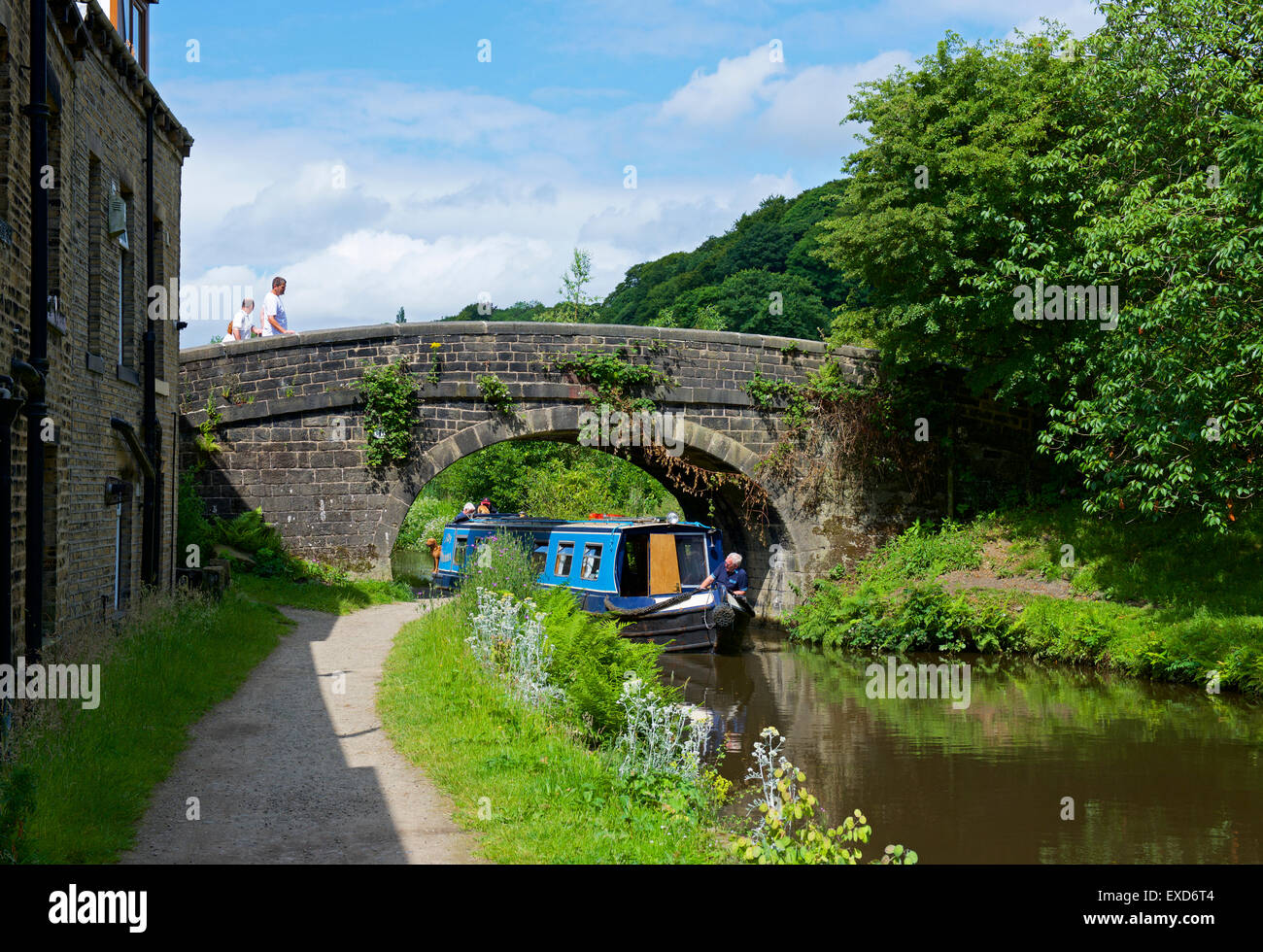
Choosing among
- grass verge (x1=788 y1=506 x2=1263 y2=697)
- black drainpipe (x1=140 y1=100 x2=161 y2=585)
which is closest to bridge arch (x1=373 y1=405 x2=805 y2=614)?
grass verge (x1=788 y1=506 x2=1263 y2=697)

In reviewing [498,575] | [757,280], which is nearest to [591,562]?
[498,575]

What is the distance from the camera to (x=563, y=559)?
14.4m

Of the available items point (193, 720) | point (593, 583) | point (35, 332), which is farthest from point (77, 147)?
point (593, 583)

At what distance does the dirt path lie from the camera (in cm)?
431

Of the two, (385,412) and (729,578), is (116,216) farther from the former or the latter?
(729,578)

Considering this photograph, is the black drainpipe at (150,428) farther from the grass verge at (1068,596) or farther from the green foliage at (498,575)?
the grass verge at (1068,596)

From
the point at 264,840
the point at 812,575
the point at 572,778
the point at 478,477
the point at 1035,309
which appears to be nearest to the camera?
the point at 264,840

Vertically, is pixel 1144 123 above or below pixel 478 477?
above

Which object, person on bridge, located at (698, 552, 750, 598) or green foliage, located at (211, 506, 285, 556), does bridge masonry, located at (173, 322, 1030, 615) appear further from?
person on bridge, located at (698, 552, 750, 598)

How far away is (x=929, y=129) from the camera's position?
47.1ft

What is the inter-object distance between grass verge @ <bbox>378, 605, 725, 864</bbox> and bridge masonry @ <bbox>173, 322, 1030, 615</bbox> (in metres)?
7.29

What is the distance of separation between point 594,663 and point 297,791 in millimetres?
2675
